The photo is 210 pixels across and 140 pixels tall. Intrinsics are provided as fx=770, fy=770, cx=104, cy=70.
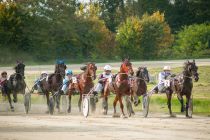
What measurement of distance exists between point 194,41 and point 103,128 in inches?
1937

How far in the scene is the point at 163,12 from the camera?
8081cm

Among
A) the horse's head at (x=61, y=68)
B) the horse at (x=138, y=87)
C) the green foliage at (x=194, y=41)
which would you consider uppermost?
the green foliage at (x=194, y=41)

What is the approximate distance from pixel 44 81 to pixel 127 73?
5.22m

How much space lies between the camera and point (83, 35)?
65812 millimetres

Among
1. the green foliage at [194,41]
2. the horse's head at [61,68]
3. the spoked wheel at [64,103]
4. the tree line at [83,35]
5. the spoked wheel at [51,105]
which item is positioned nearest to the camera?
the spoked wheel at [51,105]

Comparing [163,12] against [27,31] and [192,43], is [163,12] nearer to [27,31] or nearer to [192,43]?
[192,43]

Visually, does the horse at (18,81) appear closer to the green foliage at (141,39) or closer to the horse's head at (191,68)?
the horse's head at (191,68)

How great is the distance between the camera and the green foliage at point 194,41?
68438 millimetres

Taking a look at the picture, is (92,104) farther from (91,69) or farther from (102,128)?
(102,128)

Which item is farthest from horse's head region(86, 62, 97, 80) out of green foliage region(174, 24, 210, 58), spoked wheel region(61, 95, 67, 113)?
green foliage region(174, 24, 210, 58)

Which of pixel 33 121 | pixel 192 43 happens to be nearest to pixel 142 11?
pixel 192 43

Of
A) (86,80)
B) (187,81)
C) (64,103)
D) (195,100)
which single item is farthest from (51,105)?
(195,100)

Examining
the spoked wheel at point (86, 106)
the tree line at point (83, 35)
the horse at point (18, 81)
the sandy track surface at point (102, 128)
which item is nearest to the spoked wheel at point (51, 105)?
the sandy track surface at point (102, 128)

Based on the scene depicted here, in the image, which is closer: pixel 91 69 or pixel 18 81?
pixel 91 69
